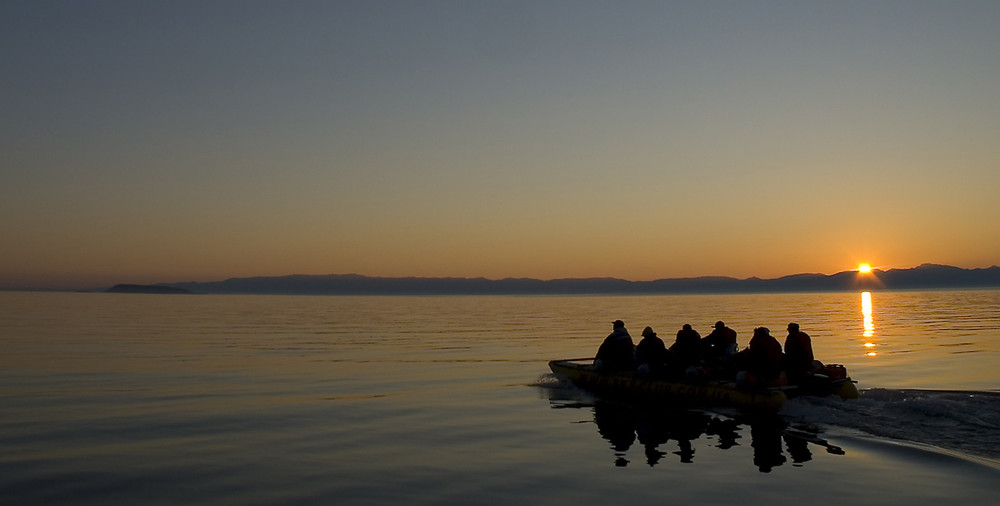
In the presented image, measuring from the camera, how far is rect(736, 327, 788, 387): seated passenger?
19.5 meters

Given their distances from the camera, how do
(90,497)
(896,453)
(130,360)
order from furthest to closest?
(130,360) < (896,453) < (90,497)

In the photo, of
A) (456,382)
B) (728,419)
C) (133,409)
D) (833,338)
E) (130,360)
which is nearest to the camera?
(728,419)

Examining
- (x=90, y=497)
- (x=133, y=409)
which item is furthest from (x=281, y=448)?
(x=133, y=409)

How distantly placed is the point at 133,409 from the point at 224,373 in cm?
782

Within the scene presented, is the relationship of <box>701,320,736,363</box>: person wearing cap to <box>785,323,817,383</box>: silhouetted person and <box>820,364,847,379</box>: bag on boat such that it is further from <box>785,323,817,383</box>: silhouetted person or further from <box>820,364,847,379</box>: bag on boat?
<box>820,364,847,379</box>: bag on boat

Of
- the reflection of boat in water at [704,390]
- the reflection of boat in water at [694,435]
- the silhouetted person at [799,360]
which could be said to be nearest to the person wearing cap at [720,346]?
the reflection of boat in water at [704,390]

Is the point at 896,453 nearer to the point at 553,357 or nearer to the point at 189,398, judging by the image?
the point at 189,398

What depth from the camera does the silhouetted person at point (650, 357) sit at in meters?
22.5

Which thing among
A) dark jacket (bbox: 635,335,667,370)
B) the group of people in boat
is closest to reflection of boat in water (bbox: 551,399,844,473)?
the group of people in boat

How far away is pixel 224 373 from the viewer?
27531mm

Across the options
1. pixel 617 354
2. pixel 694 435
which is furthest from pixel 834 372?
pixel 617 354

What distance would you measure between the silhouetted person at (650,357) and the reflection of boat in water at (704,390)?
0.27 meters

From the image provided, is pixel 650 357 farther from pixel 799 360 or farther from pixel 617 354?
pixel 799 360

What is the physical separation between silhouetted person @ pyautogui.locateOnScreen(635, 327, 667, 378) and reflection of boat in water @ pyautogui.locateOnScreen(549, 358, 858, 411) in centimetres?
27
